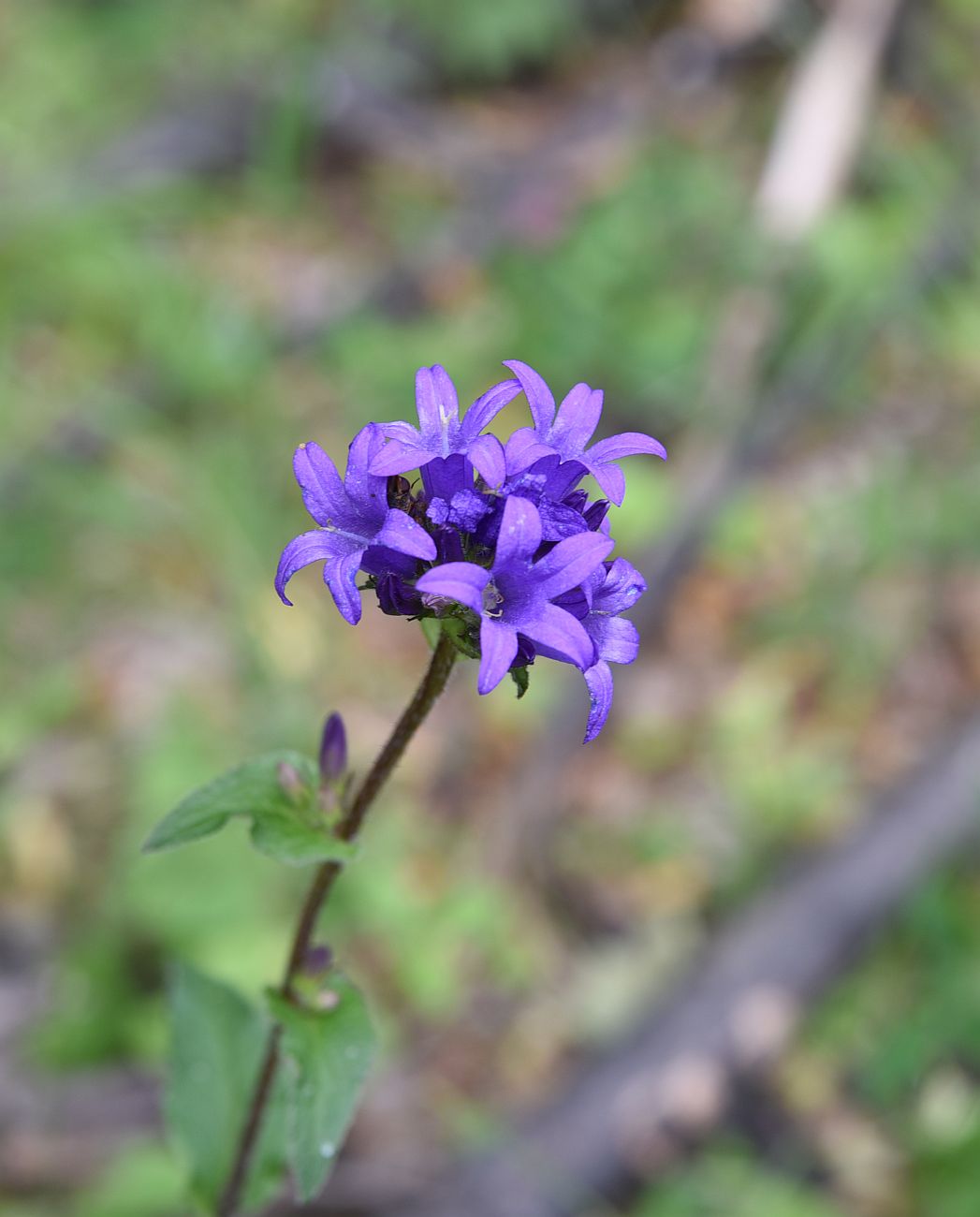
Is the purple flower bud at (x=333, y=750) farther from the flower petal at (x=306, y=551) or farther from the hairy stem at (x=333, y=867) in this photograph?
the flower petal at (x=306, y=551)

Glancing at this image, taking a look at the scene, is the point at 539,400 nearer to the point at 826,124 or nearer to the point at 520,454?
the point at 520,454

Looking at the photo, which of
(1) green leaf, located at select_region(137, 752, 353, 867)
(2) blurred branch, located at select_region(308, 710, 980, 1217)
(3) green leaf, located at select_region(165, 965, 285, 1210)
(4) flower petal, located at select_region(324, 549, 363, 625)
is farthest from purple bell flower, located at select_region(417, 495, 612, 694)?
(2) blurred branch, located at select_region(308, 710, 980, 1217)

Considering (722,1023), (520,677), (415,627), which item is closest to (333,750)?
(520,677)

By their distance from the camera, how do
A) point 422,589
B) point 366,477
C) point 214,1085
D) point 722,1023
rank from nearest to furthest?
point 422,589, point 366,477, point 214,1085, point 722,1023

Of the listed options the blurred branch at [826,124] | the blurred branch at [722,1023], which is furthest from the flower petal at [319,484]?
the blurred branch at [826,124]

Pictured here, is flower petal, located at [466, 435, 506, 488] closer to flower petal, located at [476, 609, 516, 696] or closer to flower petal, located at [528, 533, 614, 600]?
flower petal, located at [528, 533, 614, 600]

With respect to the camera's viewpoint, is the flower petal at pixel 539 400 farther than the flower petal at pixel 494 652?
Yes
